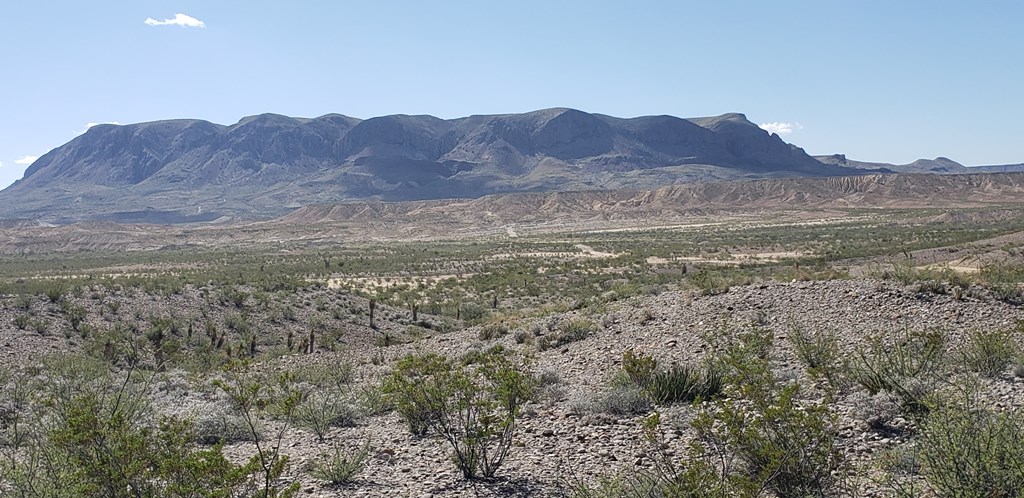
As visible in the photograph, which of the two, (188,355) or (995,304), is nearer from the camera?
(995,304)

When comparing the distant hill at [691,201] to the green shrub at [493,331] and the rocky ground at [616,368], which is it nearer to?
the green shrub at [493,331]

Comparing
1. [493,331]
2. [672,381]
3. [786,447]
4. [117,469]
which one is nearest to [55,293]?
[493,331]

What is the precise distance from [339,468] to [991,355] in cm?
928

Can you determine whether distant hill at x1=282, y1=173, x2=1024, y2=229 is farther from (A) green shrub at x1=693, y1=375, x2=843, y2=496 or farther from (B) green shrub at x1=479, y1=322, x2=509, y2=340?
(A) green shrub at x1=693, y1=375, x2=843, y2=496

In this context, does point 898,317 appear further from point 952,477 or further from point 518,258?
point 518,258

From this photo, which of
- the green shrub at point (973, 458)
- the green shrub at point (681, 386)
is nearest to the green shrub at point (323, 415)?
the green shrub at point (681, 386)

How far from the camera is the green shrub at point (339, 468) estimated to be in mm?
8289

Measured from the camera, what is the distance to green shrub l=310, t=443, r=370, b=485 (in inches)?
326

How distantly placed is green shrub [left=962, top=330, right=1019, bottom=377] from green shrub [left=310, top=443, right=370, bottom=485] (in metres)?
8.64

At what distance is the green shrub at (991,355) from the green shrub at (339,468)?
864 cm

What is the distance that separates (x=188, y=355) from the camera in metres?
22.6

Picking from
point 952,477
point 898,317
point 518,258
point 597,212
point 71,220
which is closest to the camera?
point 952,477

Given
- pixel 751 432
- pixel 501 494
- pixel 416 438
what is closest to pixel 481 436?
pixel 501 494

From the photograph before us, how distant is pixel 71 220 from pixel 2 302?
17585cm
